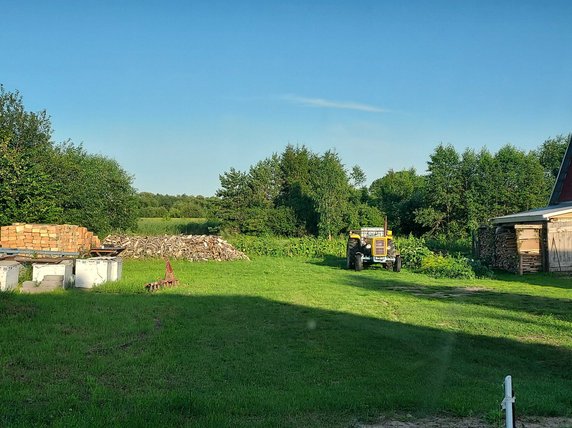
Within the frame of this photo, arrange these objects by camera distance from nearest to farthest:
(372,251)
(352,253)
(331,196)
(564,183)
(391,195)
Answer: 1. (372,251)
2. (352,253)
3. (564,183)
4. (331,196)
5. (391,195)

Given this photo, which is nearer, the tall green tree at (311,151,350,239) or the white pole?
the white pole

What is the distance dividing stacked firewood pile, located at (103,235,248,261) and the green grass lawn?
14447 mm

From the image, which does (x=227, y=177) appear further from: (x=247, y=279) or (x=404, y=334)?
(x=404, y=334)

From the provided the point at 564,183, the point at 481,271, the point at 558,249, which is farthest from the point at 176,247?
the point at 564,183

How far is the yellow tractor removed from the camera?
24.2 metres

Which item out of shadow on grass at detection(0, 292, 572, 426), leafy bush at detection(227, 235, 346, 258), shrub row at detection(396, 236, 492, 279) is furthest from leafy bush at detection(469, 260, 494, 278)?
shadow on grass at detection(0, 292, 572, 426)

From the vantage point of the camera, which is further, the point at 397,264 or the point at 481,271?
the point at 397,264

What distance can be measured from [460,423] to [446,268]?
17938mm

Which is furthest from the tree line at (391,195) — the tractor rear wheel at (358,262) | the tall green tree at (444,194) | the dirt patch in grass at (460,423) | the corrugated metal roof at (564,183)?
the dirt patch in grass at (460,423)

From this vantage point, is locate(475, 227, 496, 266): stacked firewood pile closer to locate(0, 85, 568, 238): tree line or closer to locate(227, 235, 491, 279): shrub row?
locate(227, 235, 491, 279): shrub row

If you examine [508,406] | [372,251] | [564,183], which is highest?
[564,183]

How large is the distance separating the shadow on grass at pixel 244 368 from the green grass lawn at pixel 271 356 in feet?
0.07

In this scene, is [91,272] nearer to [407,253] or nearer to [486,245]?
[407,253]

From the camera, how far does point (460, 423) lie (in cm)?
529
